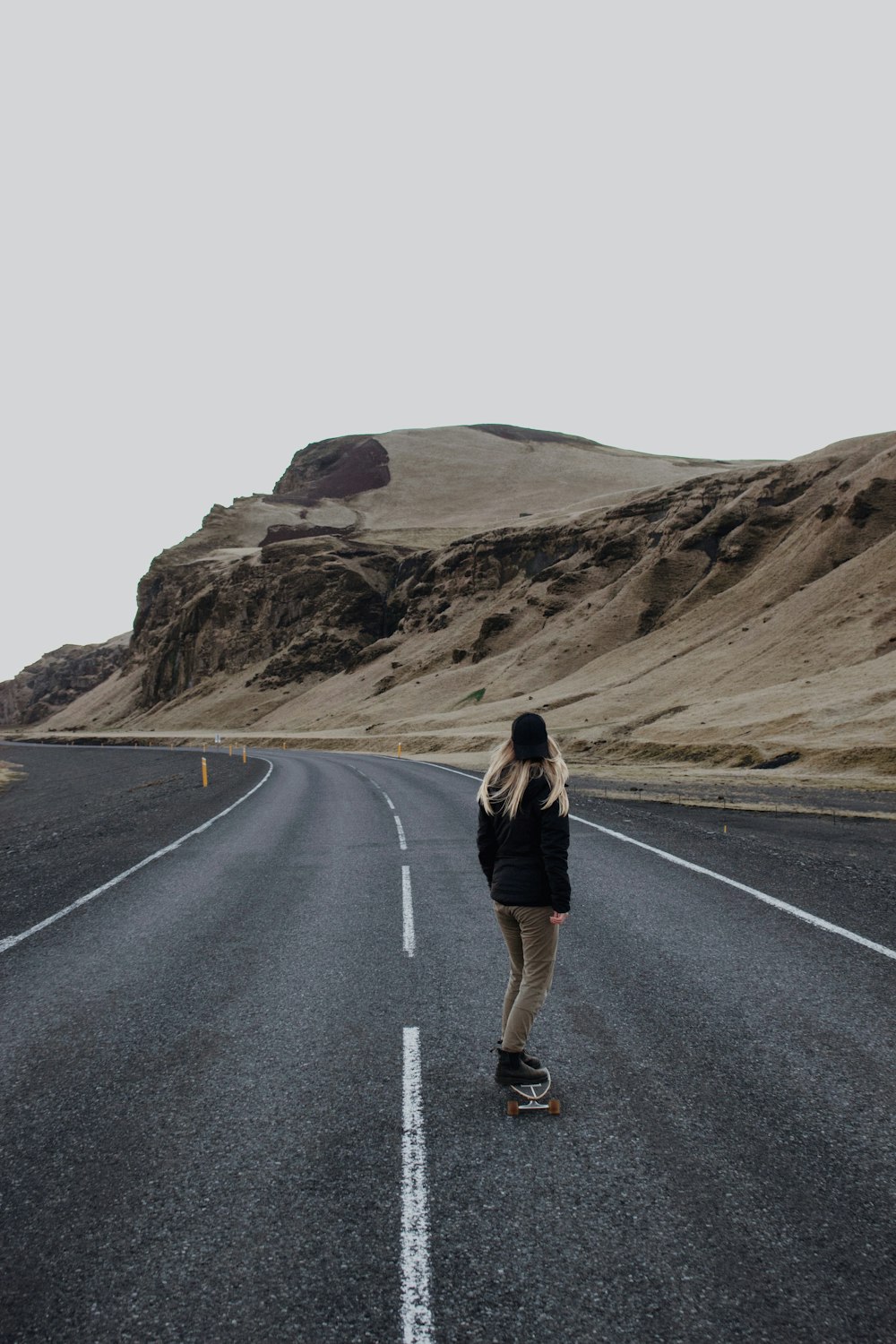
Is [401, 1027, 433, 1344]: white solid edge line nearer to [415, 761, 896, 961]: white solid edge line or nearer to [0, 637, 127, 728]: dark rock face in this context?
[415, 761, 896, 961]: white solid edge line

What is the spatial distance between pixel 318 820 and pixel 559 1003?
1246 centimetres

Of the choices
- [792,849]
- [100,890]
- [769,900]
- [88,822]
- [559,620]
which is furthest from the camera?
[559,620]

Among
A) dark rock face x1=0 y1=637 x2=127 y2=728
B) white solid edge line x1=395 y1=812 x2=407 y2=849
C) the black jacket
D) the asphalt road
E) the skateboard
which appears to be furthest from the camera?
dark rock face x1=0 y1=637 x2=127 y2=728

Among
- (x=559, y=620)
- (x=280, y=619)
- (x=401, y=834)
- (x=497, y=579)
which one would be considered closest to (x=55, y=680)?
(x=280, y=619)

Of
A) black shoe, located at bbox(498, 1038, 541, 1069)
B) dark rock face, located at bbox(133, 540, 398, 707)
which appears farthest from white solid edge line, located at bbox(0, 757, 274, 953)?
dark rock face, located at bbox(133, 540, 398, 707)

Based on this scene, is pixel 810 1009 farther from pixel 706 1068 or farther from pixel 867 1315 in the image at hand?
pixel 867 1315

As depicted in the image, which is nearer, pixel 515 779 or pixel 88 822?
pixel 515 779

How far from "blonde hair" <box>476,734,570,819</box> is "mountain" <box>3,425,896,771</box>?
23.1 m

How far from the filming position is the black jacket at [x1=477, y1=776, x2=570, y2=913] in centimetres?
477

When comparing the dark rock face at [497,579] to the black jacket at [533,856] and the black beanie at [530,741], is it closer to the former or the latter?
the black beanie at [530,741]

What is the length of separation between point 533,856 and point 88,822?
18.5 metres

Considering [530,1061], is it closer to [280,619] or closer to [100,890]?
[100,890]

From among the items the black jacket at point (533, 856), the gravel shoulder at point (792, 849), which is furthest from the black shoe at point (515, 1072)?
the gravel shoulder at point (792, 849)

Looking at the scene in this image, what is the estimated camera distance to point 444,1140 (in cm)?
426
